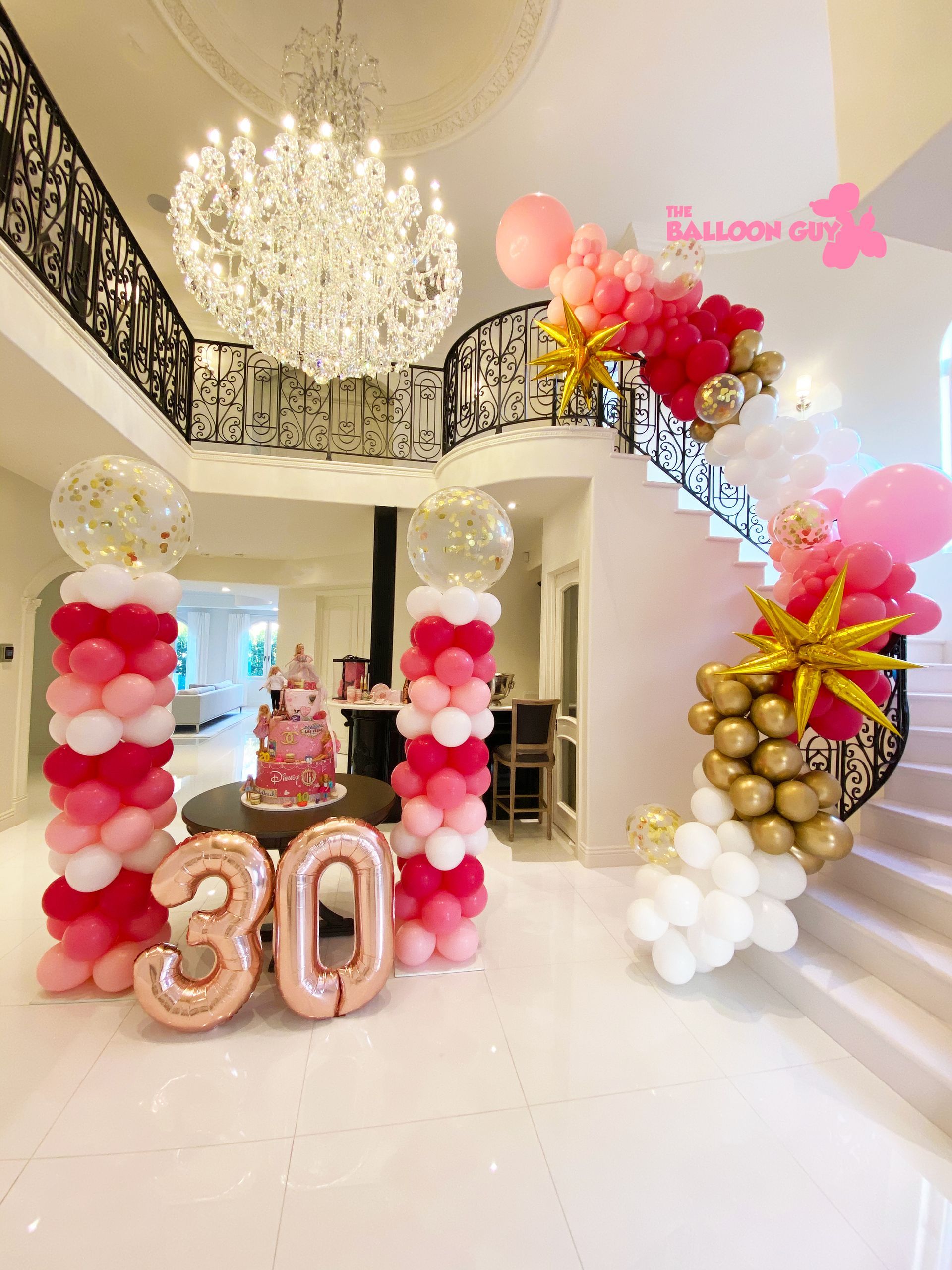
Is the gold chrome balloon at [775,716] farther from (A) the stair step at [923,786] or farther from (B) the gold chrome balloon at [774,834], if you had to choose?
(A) the stair step at [923,786]

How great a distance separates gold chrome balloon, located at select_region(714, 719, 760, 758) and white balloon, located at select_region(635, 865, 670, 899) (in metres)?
0.63

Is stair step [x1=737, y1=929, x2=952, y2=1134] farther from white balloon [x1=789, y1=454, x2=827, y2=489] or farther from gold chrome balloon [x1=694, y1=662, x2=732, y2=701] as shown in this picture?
white balloon [x1=789, y1=454, x2=827, y2=489]

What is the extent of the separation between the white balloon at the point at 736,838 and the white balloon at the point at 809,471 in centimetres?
175

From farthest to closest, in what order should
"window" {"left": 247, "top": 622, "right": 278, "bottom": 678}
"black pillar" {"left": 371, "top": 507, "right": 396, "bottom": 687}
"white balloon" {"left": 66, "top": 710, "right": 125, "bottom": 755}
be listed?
"window" {"left": 247, "top": 622, "right": 278, "bottom": 678} < "black pillar" {"left": 371, "top": 507, "right": 396, "bottom": 687} < "white balloon" {"left": 66, "top": 710, "right": 125, "bottom": 755}

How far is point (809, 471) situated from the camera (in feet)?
9.02

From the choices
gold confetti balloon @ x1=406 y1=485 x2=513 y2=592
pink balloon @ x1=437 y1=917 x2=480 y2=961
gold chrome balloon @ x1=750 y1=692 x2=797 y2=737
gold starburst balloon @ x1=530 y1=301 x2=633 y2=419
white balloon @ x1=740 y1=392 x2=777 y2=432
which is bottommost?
pink balloon @ x1=437 y1=917 x2=480 y2=961

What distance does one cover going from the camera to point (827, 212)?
7.91 feet

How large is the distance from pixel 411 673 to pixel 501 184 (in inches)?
210

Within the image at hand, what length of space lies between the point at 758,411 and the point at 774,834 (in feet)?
6.81

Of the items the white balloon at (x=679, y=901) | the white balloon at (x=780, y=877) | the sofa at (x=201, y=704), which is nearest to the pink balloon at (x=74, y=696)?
the white balloon at (x=679, y=901)

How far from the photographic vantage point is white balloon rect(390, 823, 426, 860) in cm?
256

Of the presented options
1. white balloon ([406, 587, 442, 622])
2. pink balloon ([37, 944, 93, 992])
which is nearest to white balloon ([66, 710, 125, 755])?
pink balloon ([37, 944, 93, 992])

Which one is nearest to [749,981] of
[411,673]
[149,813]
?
[411,673]

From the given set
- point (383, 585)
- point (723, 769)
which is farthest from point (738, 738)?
point (383, 585)
